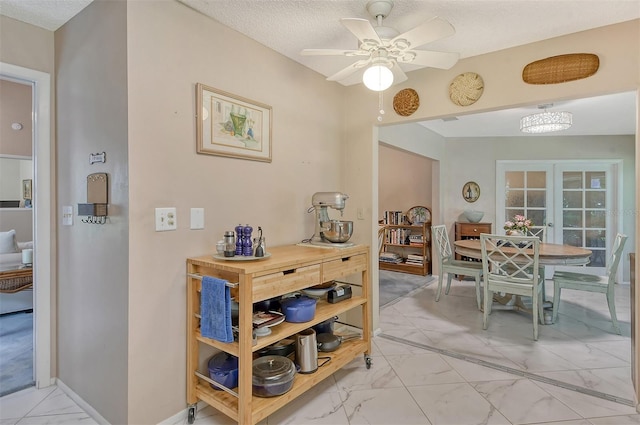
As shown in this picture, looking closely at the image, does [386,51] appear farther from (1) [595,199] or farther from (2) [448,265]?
(1) [595,199]

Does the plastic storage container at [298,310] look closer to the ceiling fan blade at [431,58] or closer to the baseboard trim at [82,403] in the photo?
the baseboard trim at [82,403]

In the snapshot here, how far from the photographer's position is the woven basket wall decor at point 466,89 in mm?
2398

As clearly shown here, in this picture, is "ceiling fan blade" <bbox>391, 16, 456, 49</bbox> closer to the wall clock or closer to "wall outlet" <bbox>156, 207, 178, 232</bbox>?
"wall outlet" <bbox>156, 207, 178, 232</bbox>

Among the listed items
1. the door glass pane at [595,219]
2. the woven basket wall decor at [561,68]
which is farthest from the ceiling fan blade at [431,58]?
the door glass pane at [595,219]

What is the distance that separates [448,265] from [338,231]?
2.39 m

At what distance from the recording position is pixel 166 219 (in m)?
1.75

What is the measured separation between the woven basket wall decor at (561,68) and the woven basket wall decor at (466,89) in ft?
0.93

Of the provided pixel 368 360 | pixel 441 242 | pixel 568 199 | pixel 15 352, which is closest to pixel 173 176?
pixel 368 360

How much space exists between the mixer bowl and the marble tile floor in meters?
0.96

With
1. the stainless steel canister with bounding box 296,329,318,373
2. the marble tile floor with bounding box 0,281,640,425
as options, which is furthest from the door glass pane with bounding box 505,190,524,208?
the stainless steel canister with bounding box 296,329,318,373

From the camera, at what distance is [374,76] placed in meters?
1.87

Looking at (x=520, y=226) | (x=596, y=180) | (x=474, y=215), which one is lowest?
(x=520, y=226)

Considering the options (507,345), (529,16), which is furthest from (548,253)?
(529,16)

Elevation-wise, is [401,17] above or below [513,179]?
above
